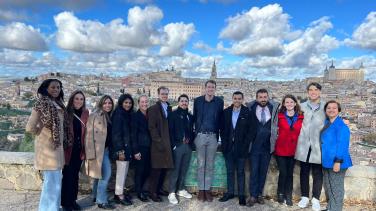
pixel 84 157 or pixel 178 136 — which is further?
pixel 178 136

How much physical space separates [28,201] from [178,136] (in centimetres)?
222

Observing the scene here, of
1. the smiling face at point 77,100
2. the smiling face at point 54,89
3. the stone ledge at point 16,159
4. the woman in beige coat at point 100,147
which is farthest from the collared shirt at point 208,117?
the stone ledge at point 16,159

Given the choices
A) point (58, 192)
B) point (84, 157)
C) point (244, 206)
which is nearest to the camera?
point (58, 192)

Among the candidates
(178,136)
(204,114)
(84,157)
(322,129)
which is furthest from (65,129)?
(322,129)

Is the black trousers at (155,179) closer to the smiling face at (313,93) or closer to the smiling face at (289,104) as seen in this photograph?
the smiling face at (289,104)

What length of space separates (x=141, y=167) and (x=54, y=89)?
159cm

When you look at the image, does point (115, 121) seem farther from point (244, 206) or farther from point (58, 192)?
point (244, 206)

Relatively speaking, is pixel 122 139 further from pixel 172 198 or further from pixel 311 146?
pixel 311 146

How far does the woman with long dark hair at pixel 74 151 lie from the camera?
419 centimetres

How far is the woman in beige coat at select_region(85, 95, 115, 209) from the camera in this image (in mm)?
4230

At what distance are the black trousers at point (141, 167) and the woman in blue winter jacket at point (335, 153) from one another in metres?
2.33

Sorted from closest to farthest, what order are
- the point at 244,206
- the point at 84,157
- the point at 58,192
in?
the point at 58,192
the point at 84,157
the point at 244,206

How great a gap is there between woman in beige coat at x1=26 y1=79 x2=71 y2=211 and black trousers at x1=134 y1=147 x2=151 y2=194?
42.3 inches

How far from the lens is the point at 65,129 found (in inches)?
154
